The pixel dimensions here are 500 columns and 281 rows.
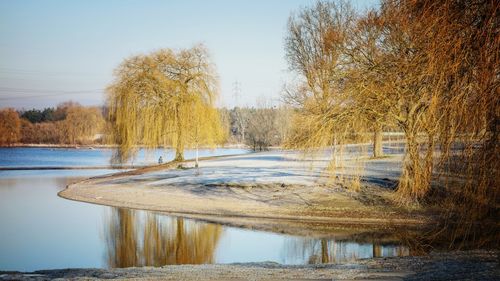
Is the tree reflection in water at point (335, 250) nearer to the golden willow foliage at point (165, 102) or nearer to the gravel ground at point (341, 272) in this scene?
the gravel ground at point (341, 272)

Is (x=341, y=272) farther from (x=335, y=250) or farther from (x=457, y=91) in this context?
(x=335, y=250)

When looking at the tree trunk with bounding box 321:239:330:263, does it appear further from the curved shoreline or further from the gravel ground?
the gravel ground

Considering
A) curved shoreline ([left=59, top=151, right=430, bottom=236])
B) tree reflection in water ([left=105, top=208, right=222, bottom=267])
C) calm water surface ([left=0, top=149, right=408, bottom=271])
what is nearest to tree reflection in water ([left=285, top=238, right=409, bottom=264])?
calm water surface ([left=0, top=149, right=408, bottom=271])

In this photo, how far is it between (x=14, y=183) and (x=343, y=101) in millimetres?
25023

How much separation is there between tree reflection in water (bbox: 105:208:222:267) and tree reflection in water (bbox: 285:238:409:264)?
8.10 ft

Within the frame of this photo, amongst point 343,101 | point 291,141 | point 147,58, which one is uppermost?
point 147,58

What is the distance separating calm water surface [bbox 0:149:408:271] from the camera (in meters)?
13.9

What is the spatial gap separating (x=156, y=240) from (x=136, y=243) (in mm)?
634

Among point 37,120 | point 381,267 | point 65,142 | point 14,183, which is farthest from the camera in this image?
point 37,120

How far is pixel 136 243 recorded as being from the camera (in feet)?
53.9

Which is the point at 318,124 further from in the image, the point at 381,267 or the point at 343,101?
the point at 381,267

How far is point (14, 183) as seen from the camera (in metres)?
35.0

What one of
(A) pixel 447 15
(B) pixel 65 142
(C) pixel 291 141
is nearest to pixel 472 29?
(A) pixel 447 15

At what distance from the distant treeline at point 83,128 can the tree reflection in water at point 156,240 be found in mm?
53163
